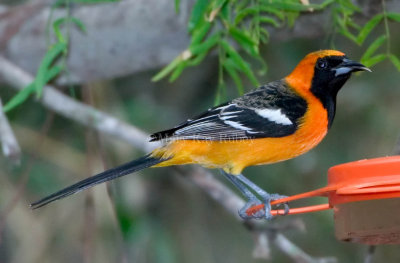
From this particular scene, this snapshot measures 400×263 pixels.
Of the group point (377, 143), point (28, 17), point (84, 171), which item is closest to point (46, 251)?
point (84, 171)

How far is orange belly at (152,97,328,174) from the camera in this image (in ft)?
11.7

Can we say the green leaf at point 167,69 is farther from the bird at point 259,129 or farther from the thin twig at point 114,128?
the thin twig at point 114,128

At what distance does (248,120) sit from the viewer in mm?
3621

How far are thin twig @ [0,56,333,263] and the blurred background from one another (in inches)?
11.9

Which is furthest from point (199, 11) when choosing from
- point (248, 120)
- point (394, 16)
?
point (394, 16)

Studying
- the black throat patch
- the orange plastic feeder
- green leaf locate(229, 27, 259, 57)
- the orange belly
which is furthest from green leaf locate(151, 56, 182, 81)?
the orange plastic feeder

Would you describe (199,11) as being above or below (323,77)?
above

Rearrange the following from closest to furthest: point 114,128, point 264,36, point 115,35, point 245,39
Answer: point 245,39 → point 264,36 → point 114,128 → point 115,35

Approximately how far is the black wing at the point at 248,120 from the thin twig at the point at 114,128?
0.91 m

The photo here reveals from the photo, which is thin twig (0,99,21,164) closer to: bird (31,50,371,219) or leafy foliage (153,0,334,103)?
bird (31,50,371,219)

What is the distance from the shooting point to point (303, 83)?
3752 millimetres

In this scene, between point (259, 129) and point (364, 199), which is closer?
point (364, 199)

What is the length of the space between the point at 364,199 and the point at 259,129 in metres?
0.87

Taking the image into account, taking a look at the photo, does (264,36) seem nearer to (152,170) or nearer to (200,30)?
(200,30)
